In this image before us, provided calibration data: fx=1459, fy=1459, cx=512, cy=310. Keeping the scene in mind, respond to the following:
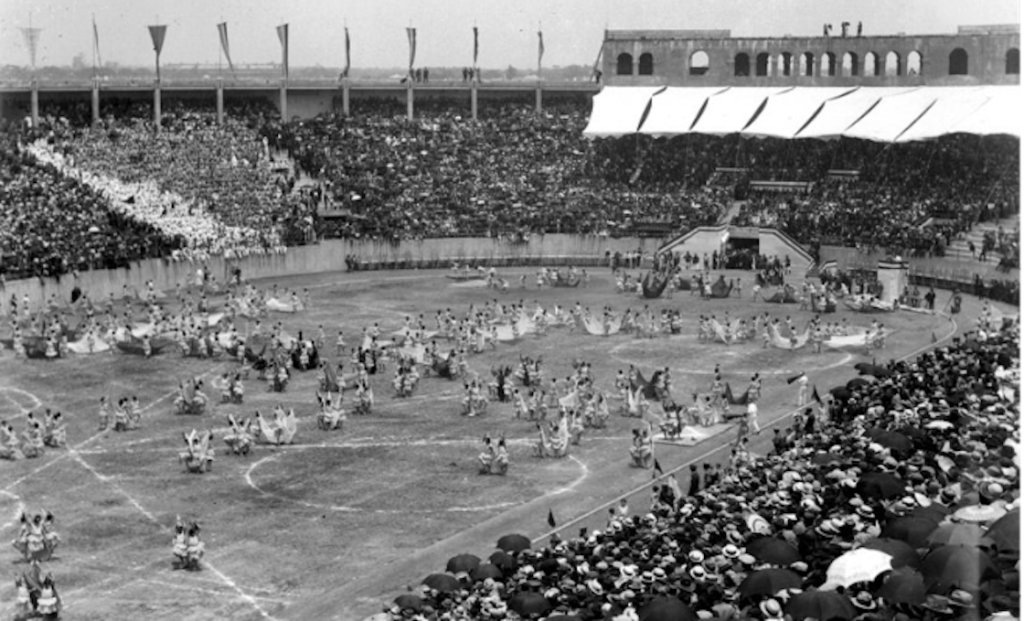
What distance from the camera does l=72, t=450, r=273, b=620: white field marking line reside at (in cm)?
2755

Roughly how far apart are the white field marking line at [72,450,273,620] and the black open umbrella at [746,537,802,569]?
31.4 feet

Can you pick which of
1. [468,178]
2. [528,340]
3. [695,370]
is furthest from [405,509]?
[468,178]

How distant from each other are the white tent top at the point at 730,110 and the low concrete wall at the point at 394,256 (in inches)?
447

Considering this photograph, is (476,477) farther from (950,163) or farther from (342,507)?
(950,163)

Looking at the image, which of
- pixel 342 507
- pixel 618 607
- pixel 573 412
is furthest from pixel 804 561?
pixel 573 412

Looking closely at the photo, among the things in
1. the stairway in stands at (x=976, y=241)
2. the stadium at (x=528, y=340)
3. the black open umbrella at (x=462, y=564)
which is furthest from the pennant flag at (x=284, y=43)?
the black open umbrella at (x=462, y=564)

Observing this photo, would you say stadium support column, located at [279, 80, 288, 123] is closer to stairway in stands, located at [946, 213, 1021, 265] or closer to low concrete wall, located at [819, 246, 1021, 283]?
low concrete wall, located at [819, 246, 1021, 283]

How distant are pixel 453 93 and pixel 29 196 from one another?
37.7 m

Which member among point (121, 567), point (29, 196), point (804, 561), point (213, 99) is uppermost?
point (213, 99)

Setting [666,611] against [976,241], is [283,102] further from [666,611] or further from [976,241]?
[666,611]

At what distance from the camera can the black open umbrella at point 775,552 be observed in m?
22.1

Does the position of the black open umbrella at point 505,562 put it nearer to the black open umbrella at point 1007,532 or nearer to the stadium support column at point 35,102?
the black open umbrella at point 1007,532

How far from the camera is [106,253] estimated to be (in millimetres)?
67750

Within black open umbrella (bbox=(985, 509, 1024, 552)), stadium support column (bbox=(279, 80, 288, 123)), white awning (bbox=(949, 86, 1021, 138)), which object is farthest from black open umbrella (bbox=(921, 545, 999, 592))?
stadium support column (bbox=(279, 80, 288, 123))
